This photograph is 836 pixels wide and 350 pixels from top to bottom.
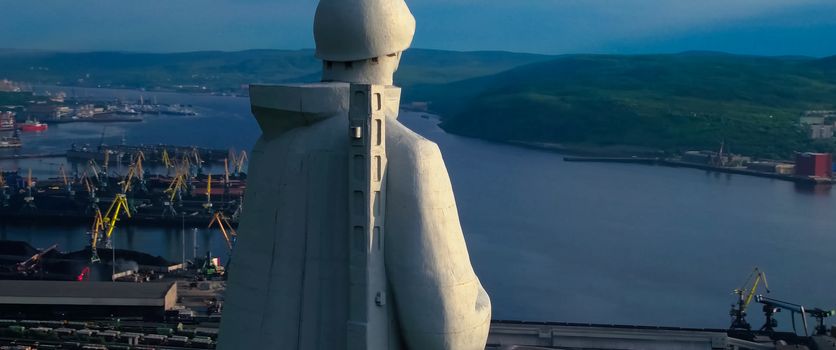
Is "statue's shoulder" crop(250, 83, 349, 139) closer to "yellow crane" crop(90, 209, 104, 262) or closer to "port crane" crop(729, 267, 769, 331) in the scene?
"port crane" crop(729, 267, 769, 331)

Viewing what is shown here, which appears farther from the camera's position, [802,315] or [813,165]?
[813,165]

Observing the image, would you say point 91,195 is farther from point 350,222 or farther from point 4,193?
point 350,222

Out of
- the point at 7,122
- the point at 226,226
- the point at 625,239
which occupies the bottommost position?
the point at 226,226

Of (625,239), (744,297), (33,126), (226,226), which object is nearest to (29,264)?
(226,226)

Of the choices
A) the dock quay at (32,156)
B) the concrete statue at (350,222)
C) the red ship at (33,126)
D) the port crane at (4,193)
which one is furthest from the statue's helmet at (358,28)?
the red ship at (33,126)

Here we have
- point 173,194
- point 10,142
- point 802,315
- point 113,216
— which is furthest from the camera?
point 10,142

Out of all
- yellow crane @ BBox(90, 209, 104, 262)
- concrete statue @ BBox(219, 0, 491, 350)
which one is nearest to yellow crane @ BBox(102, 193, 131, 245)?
yellow crane @ BBox(90, 209, 104, 262)

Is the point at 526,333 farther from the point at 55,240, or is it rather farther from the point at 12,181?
the point at 12,181
